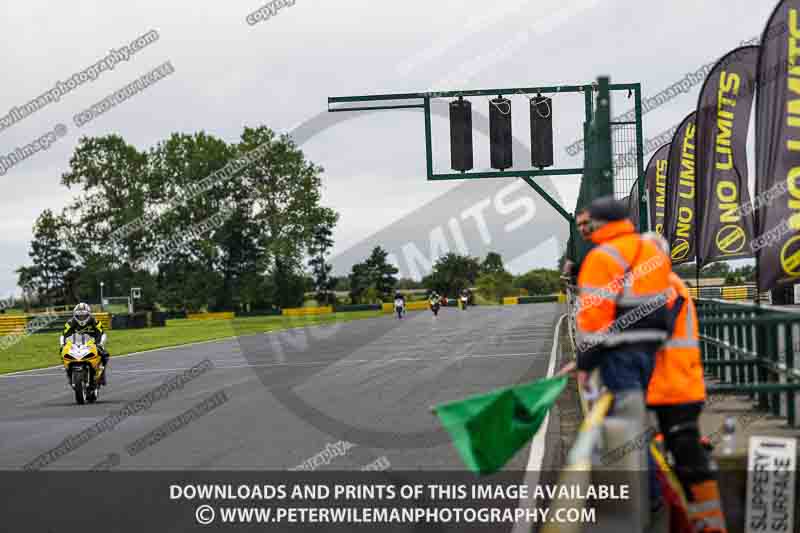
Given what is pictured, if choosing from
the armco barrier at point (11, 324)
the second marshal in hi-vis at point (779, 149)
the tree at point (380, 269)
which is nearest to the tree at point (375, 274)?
the tree at point (380, 269)

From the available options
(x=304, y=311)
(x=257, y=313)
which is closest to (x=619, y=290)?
(x=304, y=311)

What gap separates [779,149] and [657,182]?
16430 mm

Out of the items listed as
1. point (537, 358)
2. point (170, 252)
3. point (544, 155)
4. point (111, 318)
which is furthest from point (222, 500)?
point (170, 252)

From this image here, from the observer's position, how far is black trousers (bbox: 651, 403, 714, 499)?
522cm

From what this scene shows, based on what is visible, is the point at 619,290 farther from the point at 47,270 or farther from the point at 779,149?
the point at 47,270

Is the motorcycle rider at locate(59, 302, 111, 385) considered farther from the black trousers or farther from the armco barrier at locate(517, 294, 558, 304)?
the armco barrier at locate(517, 294, 558, 304)

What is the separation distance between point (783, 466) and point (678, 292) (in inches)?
50.3

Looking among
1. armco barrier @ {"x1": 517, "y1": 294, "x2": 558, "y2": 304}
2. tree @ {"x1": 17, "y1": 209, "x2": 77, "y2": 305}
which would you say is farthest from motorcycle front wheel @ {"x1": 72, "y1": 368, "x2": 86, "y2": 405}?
tree @ {"x1": 17, "y1": 209, "x2": 77, "y2": 305}

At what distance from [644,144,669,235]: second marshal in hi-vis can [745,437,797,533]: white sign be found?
1814cm

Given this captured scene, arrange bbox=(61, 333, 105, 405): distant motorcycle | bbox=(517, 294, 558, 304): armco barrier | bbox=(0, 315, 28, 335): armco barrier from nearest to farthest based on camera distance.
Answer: bbox=(61, 333, 105, 405): distant motorcycle, bbox=(0, 315, 28, 335): armco barrier, bbox=(517, 294, 558, 304): armco barrier

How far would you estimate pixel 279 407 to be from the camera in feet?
45.2

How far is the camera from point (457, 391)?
1498cm

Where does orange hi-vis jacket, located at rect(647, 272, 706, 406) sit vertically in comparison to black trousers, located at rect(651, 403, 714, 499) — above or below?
above

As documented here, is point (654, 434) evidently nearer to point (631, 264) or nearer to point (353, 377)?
point (631, 264)
